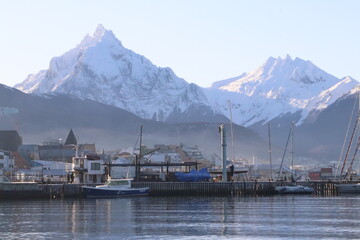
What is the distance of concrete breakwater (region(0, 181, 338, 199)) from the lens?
5463 inches

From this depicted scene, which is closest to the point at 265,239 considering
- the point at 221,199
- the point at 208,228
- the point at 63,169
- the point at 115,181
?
the point at 208,228

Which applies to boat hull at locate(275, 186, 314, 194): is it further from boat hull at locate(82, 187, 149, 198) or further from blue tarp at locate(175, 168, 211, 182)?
boat hull at locate(82, 187, 149, 198)

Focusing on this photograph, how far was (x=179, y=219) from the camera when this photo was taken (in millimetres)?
93562

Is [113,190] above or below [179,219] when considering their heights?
above

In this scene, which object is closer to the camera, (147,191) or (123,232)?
(123,232)

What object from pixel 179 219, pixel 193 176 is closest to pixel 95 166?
pixel 193 176

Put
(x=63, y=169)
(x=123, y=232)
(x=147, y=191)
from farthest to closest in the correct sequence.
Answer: (x=63, y=169), (x=147, y=191), (x=123, y=232)

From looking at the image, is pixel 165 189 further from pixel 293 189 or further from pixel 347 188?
pixel 347 188

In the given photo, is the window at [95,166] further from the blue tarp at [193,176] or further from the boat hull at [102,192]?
the blue tarp at [193,176]

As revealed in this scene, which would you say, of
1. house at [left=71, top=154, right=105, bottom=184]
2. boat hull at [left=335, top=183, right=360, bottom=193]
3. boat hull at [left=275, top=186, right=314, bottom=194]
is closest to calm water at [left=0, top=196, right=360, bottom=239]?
house at [left=71, top=154, right=105, bottom=184]

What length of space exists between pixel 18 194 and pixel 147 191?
20858 millimetres

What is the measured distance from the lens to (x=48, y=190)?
462 feet

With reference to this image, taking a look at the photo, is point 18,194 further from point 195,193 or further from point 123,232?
point 123,232

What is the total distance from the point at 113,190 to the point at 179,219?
45.8 meters
